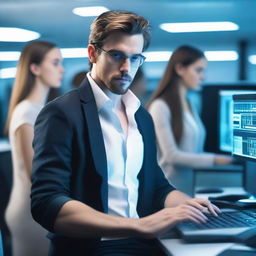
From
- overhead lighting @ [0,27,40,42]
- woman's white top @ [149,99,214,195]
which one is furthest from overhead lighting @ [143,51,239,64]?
woman's white top @ [149,99,214,195]

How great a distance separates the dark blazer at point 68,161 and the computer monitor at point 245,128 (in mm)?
646

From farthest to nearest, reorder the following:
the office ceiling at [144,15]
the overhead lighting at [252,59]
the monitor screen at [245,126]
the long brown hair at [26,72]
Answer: the overhead lighting at [252,59] → the office ceiling at [144,15] → the long brown hair at [26,72] → the monitor screen at [245,126]

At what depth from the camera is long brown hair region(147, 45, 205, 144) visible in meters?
2.90

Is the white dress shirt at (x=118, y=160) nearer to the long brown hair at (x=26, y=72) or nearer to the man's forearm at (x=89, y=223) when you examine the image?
the man's forearm at (x=89, y=223)

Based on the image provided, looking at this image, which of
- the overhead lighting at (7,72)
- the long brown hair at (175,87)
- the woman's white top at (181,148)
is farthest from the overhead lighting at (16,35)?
the woman's white top at (181,148)

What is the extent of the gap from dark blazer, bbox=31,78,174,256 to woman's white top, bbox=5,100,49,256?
898mm

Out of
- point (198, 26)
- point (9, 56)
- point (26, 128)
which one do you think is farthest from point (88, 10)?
point (9, 56)

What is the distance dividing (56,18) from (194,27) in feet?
6.96

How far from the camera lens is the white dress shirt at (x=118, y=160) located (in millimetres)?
1504

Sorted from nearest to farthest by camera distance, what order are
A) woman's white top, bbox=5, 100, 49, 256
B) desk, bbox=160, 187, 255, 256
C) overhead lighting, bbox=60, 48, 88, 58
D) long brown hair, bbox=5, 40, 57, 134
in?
desk, bbox=160, 187, 255, 256
woman's white top, bbox=5, 100, 49, 256
long brown hair, bbox=5, 40, 57, 134
overhead lighting, bbox=60, 48, 88, 58

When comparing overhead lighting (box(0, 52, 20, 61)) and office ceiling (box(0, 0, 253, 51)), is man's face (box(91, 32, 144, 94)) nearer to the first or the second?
office ceiling (box(0, 0, 253, 51))

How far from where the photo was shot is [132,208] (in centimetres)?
154

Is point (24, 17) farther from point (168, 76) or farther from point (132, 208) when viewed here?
point (132, 208)

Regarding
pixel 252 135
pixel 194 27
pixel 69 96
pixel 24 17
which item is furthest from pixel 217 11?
pixel 69 96
